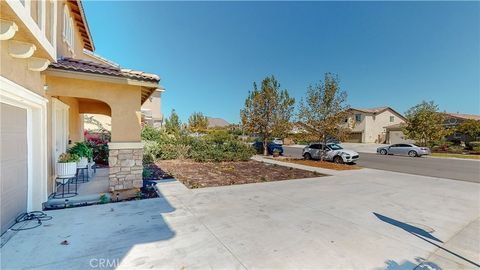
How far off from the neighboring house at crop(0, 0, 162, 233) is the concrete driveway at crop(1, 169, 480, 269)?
3.06 ft

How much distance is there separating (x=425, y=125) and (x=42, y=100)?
32.2 meters

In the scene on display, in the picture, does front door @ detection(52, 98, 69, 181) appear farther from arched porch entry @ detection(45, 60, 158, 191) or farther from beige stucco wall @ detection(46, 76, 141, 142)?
beige stucco wall @ detection(46, 76, 141, 142)

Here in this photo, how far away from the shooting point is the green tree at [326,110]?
1491 cm

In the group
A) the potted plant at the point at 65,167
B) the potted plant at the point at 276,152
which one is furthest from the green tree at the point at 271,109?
the potted plant at the point at 65,167

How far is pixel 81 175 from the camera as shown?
8.78m

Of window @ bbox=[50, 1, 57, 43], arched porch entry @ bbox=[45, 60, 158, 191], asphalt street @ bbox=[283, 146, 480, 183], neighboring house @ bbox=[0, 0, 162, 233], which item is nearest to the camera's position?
neighboring house @ bbox=[0, 0, 162, 233]

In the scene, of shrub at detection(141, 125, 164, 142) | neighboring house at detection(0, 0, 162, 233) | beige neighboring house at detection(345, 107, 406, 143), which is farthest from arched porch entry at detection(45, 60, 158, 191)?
beige neighboring house at detection(345, 107, 406, 143)

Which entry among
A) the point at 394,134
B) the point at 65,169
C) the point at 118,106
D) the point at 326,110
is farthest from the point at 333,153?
the point at 394,134

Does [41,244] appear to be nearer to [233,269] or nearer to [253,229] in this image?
[233,269]

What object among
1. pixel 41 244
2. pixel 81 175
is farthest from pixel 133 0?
pixel 41 244

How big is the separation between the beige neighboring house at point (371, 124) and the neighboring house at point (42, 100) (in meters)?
42.0

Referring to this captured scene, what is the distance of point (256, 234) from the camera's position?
13.8ft

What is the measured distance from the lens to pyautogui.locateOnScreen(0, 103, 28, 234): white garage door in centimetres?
383
